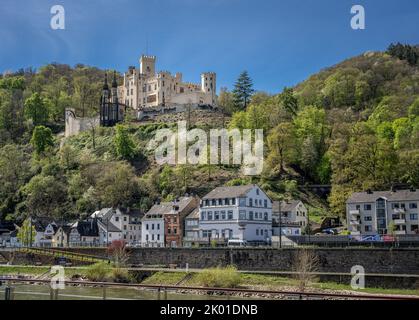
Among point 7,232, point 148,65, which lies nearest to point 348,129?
point 7,232

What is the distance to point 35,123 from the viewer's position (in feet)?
496

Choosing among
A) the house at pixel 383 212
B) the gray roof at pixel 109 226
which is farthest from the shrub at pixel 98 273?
the house at pixel 383 212

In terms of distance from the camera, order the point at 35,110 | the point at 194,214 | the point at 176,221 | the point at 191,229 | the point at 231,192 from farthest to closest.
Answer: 1. the point at 35,110
2. the point at 176,221
3. the point at 194,214
4. the point at 191,229
5. the point at 231,192

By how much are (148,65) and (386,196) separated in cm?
10282

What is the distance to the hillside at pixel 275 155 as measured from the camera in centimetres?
8075

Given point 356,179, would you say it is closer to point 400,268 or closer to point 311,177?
point 311,177

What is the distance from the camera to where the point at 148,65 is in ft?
525

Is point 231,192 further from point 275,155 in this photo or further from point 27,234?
point 27,234

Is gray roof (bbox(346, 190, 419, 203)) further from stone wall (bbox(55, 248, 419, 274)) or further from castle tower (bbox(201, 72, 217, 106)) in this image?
castle tower (bbox(201, 72, 217, 106))

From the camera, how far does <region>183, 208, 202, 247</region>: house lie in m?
A: 71.4

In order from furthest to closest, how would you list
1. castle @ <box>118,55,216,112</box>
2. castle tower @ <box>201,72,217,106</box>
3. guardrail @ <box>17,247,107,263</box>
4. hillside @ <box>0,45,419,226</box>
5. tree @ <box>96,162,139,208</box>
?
castle tower @ <box>201,72,217,106</box>
castle @ <box>118,55,216,112</box>
tree @ <box>96,162,139,208</box>
hillside @ <box>0,45,419,226</box>
guardrail @ <box>17,247,107,263</box>

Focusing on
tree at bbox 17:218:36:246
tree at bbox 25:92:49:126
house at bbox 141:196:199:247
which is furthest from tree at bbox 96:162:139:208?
tree at bbox 25:92:49:126

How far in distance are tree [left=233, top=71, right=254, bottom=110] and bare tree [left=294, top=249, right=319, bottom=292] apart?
8712 cm

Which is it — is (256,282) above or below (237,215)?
below
